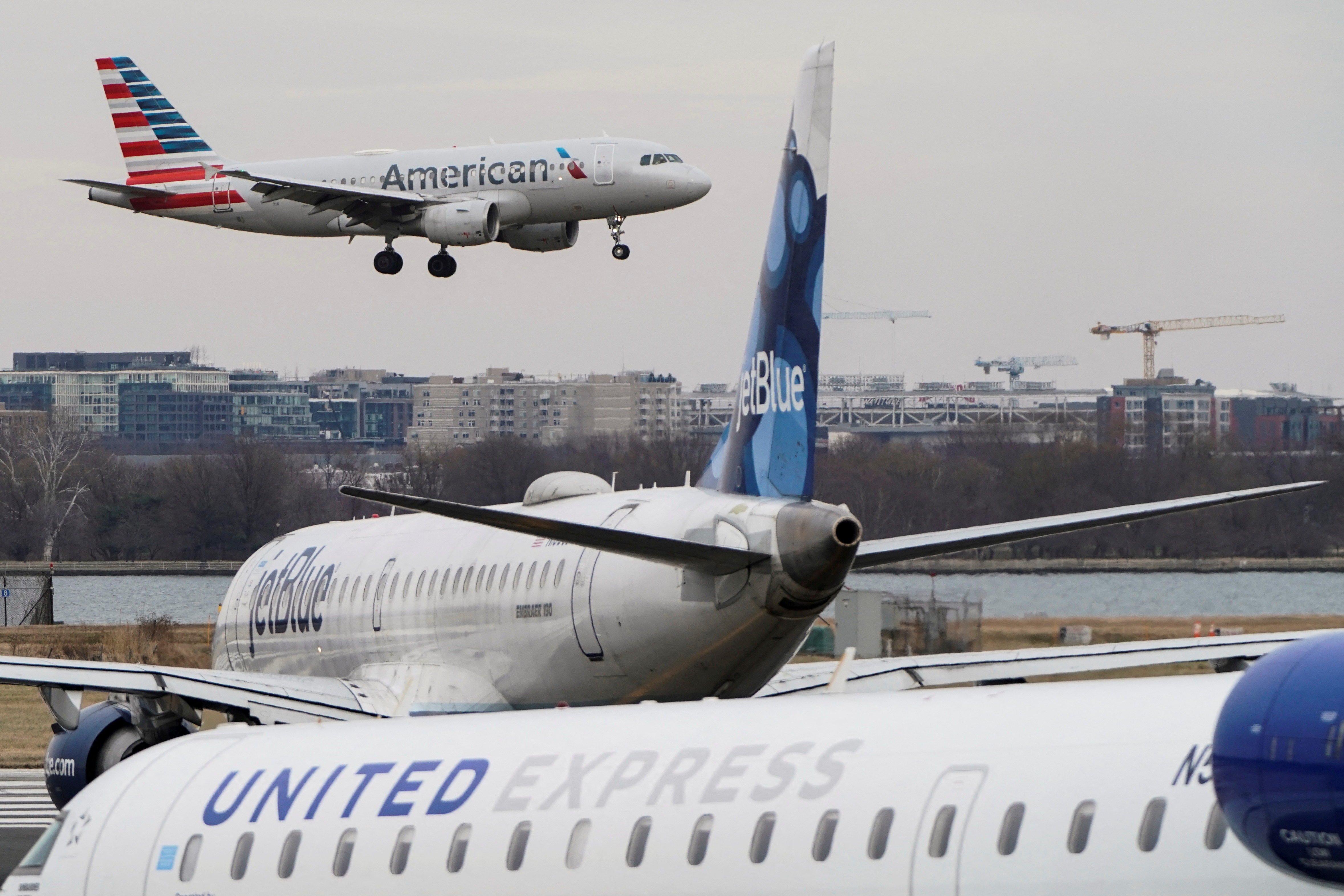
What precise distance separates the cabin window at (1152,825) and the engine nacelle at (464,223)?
39.3 metres

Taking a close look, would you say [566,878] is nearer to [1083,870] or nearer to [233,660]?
[1083,870]

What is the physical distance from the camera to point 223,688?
692 inches

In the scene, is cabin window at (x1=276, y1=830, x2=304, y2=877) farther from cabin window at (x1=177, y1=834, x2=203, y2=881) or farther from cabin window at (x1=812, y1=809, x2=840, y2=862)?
cabin window at (x1=812, y1=809, x2=840, y2=862)

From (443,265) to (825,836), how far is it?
3962 cm

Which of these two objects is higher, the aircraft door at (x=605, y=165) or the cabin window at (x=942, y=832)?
the aircraft door at (x=605, y=165)

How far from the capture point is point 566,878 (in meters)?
8.59

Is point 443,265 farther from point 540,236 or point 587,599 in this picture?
point 587,599

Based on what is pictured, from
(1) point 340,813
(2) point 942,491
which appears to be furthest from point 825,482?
(1) point 340,813

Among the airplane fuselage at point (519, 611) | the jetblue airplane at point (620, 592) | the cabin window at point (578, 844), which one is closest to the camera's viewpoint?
the cabin window at point (578, 844)

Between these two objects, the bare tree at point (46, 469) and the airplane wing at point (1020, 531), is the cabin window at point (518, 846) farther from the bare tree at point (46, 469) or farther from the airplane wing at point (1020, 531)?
the bare tree at point (46, 469)

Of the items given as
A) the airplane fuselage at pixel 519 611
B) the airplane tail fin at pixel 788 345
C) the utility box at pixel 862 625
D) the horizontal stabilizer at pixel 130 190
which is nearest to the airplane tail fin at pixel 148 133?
the horizontal stabilizer at pixel 130 190

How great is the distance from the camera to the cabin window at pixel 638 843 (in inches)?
332

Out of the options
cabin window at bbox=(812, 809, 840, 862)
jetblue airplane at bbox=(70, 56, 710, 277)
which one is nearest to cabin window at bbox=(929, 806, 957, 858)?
cabin window at bbox=(812, 809, 840, 862)

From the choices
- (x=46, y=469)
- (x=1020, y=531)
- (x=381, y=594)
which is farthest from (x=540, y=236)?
(x=46, y=469)
